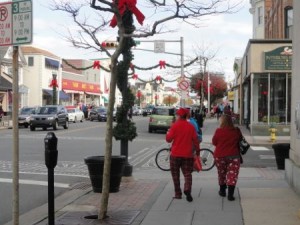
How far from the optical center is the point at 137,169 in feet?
49.8

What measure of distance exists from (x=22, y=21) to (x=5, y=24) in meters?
0.26

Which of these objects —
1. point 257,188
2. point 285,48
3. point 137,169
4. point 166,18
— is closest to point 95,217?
point 166,18

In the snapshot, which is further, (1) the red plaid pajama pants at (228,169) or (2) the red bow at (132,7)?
(1) the red plaid pajama pants at (228,169)

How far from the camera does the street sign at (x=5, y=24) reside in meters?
6.34

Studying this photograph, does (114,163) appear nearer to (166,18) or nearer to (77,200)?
(77,200)

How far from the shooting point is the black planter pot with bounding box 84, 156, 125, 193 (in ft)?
32.7

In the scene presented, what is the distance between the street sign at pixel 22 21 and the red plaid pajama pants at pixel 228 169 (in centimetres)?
469

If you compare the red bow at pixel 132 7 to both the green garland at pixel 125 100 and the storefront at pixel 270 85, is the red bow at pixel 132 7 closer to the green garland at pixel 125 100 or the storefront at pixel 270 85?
the green garland at pixel 125 100

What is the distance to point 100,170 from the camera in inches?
395

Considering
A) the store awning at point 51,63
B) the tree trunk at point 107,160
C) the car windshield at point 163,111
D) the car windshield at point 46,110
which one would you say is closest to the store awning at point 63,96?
the store awning at point 51,63

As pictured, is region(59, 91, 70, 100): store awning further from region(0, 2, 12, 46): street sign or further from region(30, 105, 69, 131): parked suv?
region(0, 2, 12, 46): street sign

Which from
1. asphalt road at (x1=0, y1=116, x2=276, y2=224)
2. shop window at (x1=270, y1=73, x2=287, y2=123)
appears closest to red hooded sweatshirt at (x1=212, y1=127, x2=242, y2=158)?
asphalt road at (x1=0, y1=116, x2=276, y2=224)

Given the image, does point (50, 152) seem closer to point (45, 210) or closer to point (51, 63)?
point (45, 210)

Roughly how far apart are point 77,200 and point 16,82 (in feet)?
12.7
